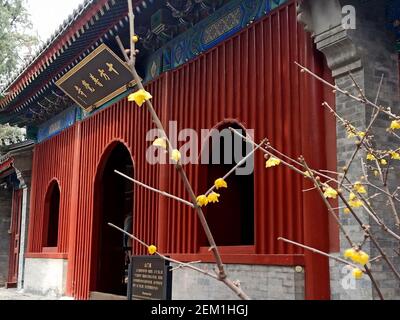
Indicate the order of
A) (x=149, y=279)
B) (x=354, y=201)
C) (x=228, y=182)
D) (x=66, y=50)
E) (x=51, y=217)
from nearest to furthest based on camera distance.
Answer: (x=354, y=201)
(x=149, y=279)
(x=228, y=182)
(x=66, y=50)
(x=51, y=217)

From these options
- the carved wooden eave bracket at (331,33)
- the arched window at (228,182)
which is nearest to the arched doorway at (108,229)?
the arched window at (228,182)

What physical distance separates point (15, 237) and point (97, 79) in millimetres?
6838

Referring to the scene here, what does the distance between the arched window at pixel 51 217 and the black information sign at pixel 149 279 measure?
522 cm

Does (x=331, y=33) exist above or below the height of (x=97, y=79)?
below

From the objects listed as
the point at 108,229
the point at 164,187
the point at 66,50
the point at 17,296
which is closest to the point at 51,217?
the point at 17,296

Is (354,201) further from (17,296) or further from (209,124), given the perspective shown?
(17,296)

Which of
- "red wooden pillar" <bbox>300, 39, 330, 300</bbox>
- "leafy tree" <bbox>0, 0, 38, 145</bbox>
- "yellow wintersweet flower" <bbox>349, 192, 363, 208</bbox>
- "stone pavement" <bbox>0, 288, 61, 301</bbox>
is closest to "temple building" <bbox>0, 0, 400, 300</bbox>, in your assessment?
"red wooden pillar" <bbox>300, 39, 330, 300</bbox>

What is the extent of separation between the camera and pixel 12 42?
57.9 feet

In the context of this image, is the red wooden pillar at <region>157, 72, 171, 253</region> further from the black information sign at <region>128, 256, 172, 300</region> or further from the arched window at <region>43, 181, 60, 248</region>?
the arched window at <region>43, 181, 60, 248</region>

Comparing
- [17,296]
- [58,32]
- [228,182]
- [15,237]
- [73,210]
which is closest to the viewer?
[228,182]

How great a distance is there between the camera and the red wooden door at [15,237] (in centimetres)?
1292

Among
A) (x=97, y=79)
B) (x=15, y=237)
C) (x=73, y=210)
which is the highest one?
(x=97, y=79)

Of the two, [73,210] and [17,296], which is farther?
[17,296]
